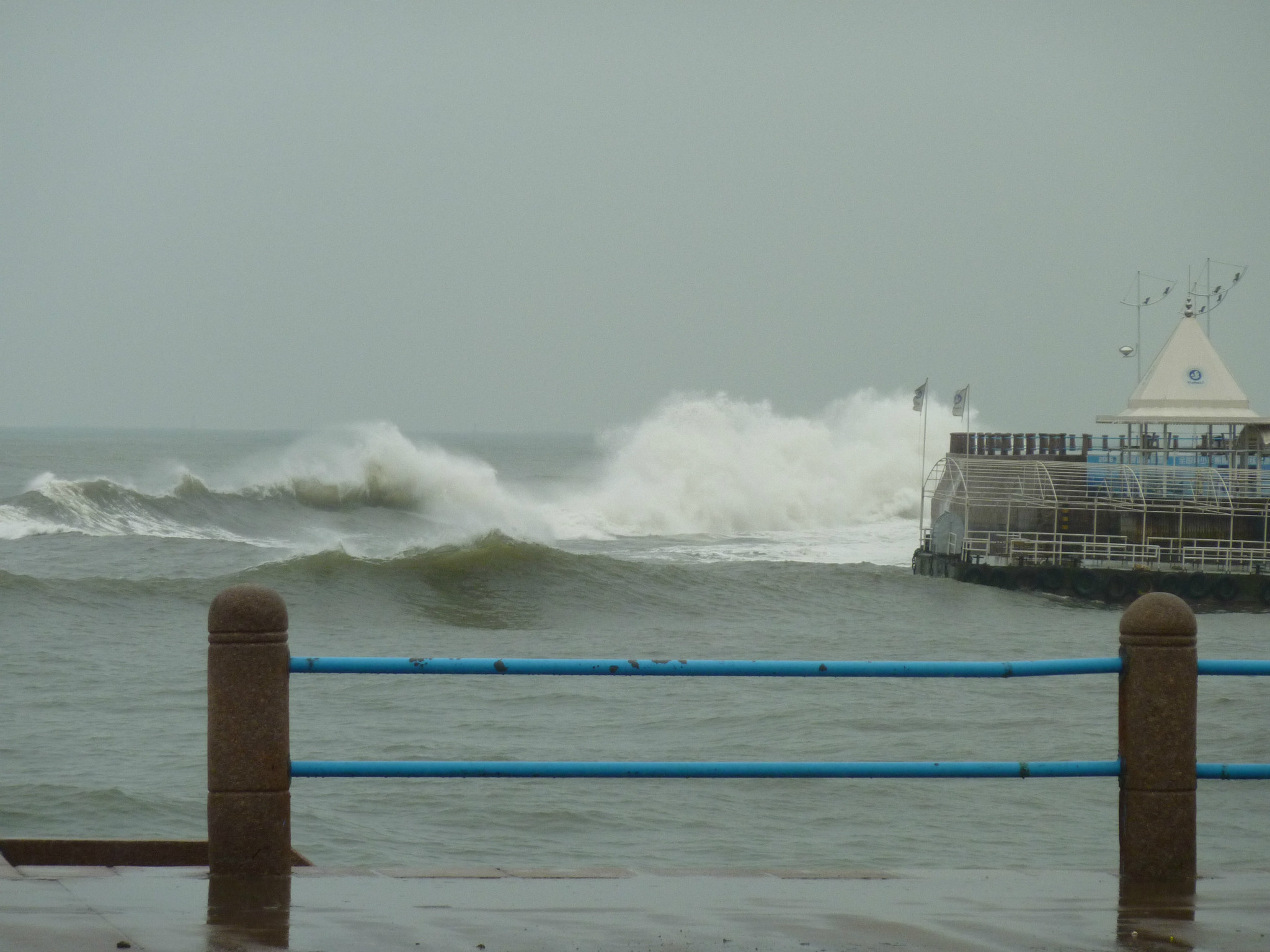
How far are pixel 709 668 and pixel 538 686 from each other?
1384cm

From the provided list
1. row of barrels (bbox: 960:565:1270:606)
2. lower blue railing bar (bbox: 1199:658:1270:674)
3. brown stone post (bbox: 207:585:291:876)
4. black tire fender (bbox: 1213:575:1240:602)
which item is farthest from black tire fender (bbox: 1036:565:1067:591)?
brown stone post (bbox: 207:585:291:876)

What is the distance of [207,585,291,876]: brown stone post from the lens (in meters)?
5.38

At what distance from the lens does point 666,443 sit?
223ft

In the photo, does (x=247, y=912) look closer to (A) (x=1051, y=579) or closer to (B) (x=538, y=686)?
(B) (x=538, y=686)

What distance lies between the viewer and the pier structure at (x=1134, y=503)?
133ft

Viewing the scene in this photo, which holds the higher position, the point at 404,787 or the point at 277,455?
the point at 277,455

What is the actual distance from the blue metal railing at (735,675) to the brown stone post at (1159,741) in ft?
0.23

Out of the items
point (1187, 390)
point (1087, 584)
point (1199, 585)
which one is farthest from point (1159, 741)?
point (1187, 390)

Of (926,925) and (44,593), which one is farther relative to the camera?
(44,593)

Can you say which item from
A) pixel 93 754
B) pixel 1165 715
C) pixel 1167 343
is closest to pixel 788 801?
pixel 93 754

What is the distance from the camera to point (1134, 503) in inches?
1692

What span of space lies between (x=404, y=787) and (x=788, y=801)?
3327 millimetres

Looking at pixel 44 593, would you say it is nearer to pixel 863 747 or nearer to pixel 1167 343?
pixel 863 747

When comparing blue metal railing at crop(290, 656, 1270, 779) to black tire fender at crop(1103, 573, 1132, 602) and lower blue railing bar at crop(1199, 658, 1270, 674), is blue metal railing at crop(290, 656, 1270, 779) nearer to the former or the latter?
lower blue railing bar at crop(1199, 658, 1270, 674)
